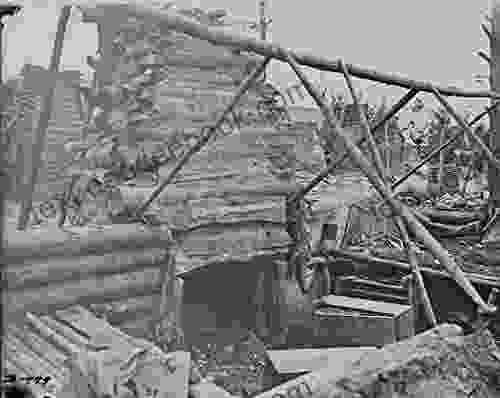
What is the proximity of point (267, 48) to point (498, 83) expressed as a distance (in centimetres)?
716

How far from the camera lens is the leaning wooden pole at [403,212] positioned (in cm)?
349

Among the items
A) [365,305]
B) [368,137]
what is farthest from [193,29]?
[365,305]

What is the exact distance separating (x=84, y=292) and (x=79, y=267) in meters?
0.23

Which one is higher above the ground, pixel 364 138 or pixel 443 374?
pixel 364 138

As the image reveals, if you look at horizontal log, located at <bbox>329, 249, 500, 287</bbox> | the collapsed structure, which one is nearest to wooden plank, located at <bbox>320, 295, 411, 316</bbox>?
the collapsed structure

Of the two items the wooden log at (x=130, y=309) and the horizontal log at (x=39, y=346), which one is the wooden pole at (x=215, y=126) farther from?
the horizontal log at (x=39, y=346)

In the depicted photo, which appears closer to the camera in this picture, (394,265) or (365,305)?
(365,305)

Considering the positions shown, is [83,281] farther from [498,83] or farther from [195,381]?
[498,83]

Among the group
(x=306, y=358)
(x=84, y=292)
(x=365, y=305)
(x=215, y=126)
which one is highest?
(x=215, y=126)

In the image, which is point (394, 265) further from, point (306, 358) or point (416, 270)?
point (416, 270)

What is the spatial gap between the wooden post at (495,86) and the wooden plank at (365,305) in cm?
380

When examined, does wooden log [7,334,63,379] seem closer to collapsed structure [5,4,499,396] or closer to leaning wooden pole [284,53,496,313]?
collapsed structure [5,4,499,396]

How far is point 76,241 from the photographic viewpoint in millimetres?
4512

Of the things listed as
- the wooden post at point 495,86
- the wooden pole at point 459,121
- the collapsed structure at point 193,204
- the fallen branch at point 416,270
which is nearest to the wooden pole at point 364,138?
the collapsed structure at point 193,204
